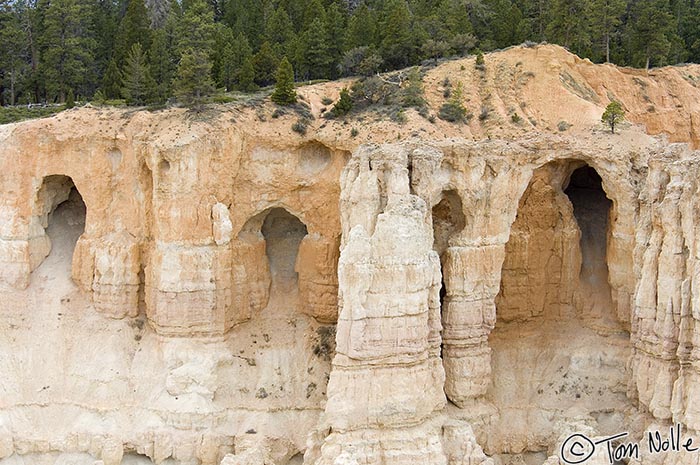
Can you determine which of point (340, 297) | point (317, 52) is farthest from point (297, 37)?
point (340, 297)

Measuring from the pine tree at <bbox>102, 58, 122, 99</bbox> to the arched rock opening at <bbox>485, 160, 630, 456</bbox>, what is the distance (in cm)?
2262

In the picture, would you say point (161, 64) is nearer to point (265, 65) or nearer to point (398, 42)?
point (265, 65)

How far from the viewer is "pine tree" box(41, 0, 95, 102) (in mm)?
49156

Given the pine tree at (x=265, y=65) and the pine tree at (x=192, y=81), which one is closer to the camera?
the pine tree at (x=192, y=81)

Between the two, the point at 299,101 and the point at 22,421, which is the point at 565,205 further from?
the point at 22,421

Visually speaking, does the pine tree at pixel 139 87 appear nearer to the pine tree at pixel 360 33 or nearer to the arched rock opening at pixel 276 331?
the arched rock opening at pixel 276 331

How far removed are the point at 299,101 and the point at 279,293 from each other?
26.6 feet

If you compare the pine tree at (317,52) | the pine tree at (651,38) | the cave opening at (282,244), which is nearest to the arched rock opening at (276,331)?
the cave opening at (282,244)

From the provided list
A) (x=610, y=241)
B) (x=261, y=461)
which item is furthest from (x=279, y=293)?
(x=610, y=241)

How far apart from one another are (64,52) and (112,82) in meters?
5.92

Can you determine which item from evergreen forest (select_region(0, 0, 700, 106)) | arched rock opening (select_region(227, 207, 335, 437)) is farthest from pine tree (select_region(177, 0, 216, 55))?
arched rock opening (select_region(227, 207, 335, 437))

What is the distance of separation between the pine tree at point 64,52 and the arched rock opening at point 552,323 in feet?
93.7

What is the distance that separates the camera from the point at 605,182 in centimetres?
3162

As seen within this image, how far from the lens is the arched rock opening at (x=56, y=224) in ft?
114
